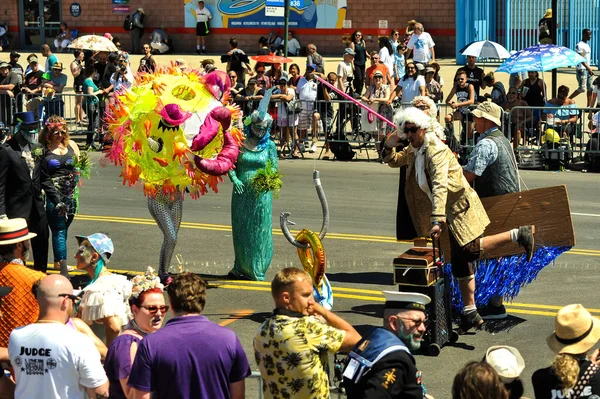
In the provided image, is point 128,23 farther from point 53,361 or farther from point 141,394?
point 141,394

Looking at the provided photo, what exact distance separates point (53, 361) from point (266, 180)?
5.94m

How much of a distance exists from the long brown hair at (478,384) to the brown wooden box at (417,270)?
4.40 meters

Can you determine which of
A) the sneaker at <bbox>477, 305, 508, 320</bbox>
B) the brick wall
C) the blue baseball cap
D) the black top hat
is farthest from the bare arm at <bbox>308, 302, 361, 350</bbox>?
the brick wall

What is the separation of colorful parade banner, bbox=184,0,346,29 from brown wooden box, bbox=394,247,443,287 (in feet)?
94.3

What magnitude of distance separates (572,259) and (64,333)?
8.27 m

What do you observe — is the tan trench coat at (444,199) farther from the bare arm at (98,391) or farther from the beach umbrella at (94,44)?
the beach umbrella at (94,44)

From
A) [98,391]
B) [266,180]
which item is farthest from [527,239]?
[98,391]

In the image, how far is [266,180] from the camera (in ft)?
39.7

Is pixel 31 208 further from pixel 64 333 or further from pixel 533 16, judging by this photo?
pixel 533 16

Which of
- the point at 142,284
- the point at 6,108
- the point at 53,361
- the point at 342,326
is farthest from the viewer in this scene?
the point at 6,108

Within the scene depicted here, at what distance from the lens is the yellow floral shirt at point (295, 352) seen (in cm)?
637

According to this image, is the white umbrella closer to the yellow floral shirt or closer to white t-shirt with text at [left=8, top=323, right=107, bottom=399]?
the yellow floral shirt

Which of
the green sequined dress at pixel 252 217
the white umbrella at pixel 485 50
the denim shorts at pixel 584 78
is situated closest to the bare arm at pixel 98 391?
the green sequined dress at pixel 252 217

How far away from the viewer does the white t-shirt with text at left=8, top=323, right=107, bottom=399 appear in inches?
250
